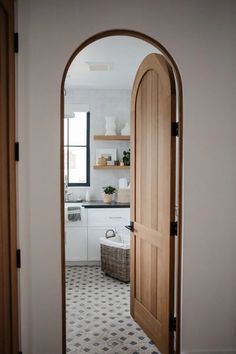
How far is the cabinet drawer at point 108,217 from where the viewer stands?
5.11 m

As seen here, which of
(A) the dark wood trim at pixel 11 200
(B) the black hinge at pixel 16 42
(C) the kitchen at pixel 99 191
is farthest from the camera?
(C) the kitchen at pixel 99 191

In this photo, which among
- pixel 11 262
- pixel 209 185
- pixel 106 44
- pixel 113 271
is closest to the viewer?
pixel 11 262

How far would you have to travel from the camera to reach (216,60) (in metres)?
2.39

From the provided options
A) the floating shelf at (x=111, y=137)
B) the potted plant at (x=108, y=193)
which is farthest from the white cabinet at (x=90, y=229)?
the floating shelf at (x=111, y=137)

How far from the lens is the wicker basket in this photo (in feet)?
14.3

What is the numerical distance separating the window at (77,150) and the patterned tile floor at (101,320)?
1682 millimetres

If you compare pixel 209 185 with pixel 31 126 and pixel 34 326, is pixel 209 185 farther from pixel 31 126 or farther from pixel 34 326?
pixel 34 326

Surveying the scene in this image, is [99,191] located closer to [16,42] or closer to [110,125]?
[110,125]

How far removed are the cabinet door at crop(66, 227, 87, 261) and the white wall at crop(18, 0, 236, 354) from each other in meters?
2.80

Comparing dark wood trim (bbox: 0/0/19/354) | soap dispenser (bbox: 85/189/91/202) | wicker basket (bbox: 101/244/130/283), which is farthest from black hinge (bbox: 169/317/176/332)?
soap dispenser (bbox: 85/189/91/202)

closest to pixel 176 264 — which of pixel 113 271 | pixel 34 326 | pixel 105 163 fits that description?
pixel 34 326

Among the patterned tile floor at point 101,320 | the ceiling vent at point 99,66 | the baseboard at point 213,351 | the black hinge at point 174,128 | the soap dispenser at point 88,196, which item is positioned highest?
the ceiling vent at point 99,66

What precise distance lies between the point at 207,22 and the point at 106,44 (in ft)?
4.89

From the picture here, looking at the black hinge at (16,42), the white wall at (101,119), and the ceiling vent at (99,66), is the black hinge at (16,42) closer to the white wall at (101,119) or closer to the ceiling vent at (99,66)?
the ceiling vent at (99,66)
